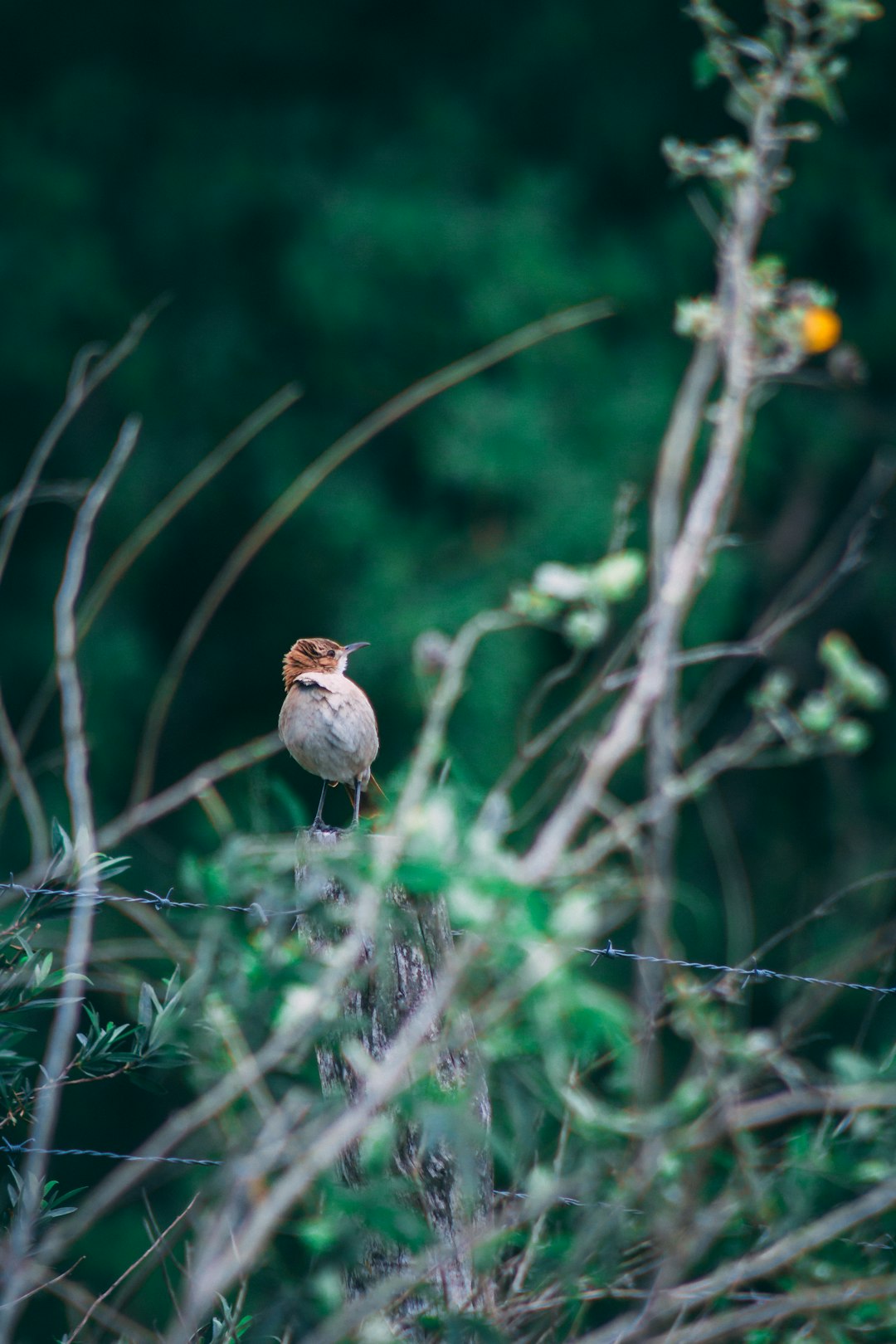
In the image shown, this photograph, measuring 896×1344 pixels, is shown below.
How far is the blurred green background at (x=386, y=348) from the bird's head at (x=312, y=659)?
311cm

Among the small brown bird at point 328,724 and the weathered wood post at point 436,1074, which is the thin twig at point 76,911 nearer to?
the weathered wood post at point 436,1074

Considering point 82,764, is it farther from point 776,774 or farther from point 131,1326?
point 776,774

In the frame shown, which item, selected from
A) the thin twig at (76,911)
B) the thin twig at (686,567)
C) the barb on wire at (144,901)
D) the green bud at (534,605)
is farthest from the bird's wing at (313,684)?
the green bud at (534,605)

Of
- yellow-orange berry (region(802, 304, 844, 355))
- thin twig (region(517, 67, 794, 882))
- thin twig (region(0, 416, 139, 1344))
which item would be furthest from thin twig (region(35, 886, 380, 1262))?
yellow-orange berry (region(802, 304, 844, 355))

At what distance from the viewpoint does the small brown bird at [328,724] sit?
3617 millimetres

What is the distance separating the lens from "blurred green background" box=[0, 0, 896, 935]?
7.44 metres

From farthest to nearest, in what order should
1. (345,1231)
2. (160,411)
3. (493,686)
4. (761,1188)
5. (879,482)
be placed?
(160,411) < (493,686) < (879,482) < (345,1231) < (761,1188)

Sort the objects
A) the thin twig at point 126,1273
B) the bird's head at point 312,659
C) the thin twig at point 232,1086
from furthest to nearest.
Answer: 1. the bird's head at point 312,659
2. the thin twig at point 126,1273
3. the thin twig at point 232,1086

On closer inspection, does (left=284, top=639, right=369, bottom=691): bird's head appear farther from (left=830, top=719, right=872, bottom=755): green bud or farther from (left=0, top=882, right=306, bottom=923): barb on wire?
(left=830, top=719, right=872, bottom=755): green bud

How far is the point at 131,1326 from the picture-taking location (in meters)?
1.57

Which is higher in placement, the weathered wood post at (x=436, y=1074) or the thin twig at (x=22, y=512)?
the thin twig at (x=22, y=512)

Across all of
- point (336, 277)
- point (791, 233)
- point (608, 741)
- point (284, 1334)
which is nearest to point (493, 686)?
point (336, 277)

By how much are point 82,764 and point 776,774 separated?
757 centimetres

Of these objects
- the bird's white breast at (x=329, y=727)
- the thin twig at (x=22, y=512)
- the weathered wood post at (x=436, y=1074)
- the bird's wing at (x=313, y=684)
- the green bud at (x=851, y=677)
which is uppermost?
the green bud at (x=851, y=677)
